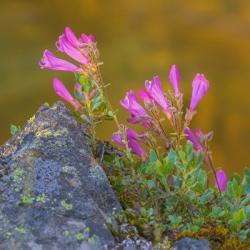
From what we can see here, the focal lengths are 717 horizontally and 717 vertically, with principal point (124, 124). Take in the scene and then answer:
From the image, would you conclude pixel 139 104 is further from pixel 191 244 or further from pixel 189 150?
pixel 191 244

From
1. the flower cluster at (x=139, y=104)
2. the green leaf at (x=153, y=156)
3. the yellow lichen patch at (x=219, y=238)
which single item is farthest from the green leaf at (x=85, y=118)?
the yellow lichen patch at (x=219, y=238)

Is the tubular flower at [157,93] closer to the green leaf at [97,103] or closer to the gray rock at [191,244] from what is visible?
the green leaf at [97,103]

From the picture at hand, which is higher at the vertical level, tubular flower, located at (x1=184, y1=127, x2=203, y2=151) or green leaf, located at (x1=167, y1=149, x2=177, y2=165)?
tubular flower, located at (x1=184, y1=127, x2=203, y2=151)

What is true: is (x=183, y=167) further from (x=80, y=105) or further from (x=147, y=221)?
(x=80, y=105)

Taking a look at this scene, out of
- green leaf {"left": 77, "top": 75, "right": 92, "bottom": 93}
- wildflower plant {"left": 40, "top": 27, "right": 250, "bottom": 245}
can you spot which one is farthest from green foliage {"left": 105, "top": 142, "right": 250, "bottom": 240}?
green leaf {"left": 77, "top": 75, "right": 92, "bottom": 93}

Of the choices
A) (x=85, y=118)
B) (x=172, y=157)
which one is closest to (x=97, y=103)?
(x=85, y=118)

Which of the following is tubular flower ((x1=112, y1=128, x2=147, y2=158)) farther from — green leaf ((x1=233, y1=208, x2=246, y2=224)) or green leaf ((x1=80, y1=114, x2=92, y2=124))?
green leaf ((x1=233, y1=208, x2=246, y2=224))
